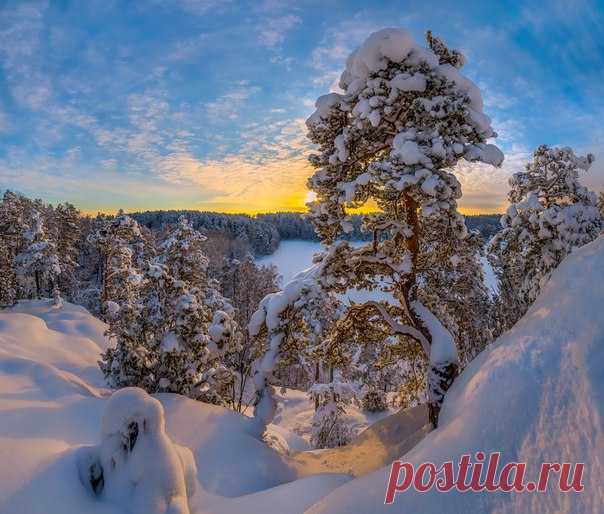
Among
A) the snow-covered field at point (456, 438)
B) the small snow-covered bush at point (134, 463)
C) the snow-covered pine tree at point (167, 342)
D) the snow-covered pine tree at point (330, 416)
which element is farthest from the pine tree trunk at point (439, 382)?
the snow-covered pine tree at point (330, 416)

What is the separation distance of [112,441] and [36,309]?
30.2m

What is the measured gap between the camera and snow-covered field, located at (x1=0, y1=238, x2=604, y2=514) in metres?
2.87

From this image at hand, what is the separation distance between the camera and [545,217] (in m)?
8.19

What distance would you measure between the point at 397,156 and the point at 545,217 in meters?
4.84

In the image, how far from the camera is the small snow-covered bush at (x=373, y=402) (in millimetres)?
23078

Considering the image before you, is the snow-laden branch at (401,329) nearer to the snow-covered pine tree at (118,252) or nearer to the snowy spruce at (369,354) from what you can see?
the snowy spruce at (369,354)

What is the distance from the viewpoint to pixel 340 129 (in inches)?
299

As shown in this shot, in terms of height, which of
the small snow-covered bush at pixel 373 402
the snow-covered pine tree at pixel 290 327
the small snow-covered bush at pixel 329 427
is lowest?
the small snow-covered bush at pixel 373 402

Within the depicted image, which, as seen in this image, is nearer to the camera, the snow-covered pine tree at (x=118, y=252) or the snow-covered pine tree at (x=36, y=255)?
the snow-covered pine tree at (x=118, y=252)

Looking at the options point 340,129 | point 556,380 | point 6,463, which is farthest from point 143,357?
point 556,380

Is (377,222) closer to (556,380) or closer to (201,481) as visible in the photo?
(556,380)

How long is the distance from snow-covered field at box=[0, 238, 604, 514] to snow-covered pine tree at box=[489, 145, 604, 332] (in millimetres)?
3902

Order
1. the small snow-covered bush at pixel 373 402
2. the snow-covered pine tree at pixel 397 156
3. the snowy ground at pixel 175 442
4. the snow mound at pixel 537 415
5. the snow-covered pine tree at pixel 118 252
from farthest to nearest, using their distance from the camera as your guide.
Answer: the snow-covered pine tree at pixel 118 252, the small snow-covered bush at pixel 373 402, the snow-covered pine tree at pixel 397 156, the snowy ground at pixel 175 442, the snow mound at pixel 537 415

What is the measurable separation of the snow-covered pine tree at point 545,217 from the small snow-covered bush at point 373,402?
16195 mm
